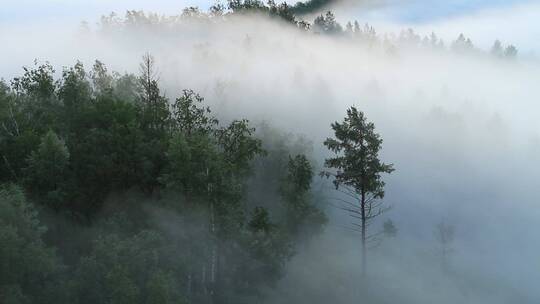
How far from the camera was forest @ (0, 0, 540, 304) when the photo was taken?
1291 inches

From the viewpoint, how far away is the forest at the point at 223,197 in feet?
108

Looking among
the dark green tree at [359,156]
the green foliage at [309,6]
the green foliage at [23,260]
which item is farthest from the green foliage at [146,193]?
the green foliage at [309,6]

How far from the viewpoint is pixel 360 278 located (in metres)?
51.6

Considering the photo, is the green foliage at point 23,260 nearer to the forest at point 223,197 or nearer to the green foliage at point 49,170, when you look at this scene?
the forest at point 223,197

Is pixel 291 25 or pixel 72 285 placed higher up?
pixel 291 25

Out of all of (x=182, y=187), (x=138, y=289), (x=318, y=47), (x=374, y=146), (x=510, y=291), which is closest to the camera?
(x=138, y=289)

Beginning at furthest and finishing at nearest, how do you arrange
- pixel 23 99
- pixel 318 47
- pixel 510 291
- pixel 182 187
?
pixel 318 47, pixel 510 291, pixel 23 99, pixel 182 187

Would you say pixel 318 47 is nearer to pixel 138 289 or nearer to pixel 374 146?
pixel 374 146

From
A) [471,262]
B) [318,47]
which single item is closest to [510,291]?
[471,262]

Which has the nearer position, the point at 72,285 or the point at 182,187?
the point at 72,285

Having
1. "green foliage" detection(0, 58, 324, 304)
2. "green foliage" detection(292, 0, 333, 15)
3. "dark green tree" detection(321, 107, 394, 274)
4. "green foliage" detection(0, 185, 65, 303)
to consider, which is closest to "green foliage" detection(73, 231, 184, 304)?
"green foliage" detection(0, 58, 324, 304)

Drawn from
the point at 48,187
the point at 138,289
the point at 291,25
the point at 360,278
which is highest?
the point at 291,25

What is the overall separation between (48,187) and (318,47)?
124 m

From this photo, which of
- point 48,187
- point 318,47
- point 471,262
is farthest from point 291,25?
point 48,187
